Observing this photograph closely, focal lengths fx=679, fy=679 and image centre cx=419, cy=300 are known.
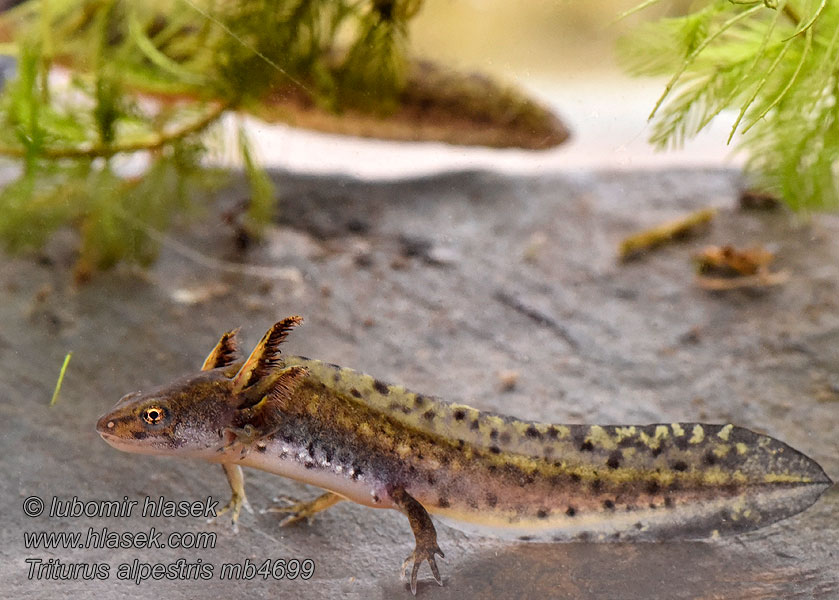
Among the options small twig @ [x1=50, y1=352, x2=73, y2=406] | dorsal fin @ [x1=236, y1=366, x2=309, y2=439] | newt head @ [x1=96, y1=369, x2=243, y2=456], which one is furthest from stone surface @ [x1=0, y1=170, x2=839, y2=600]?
newt head @ [x1=96, y1=369, x2=243, y2=456]

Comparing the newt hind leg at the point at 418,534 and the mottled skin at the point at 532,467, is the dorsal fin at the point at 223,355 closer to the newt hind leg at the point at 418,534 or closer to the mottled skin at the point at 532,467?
the mottled skin at the point at 532,467

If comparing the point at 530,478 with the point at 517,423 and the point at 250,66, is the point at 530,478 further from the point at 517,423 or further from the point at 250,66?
the point at 250,66

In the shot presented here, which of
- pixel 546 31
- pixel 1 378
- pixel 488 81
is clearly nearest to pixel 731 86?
pixel 546 31

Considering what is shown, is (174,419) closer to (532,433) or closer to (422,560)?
(422,560)

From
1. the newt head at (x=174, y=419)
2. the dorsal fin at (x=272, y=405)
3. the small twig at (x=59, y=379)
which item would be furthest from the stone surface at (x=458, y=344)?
the newt head at (x=174, y=419)

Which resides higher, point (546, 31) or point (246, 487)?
point (546, 31)

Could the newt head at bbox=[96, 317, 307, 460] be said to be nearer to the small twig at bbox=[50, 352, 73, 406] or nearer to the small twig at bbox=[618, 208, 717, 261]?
the small twig at bbox=[50, 352, 73, 406]

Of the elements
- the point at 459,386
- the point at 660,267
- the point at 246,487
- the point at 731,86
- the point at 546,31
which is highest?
the point at 546,31

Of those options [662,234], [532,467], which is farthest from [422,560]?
[662,234]
